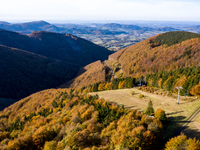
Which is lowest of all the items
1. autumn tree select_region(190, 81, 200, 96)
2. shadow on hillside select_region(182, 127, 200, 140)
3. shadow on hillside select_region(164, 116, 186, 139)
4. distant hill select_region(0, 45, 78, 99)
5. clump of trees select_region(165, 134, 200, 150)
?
distant hill select_region(0, 45, 78, 99)

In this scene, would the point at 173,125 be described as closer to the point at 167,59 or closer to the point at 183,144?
the point at 183,144

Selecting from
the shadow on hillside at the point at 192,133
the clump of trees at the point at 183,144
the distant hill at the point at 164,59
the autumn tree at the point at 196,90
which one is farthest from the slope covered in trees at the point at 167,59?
the clump of trees at the point at 183,144

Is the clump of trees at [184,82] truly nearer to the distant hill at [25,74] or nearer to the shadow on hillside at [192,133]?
the shadow on hillside at [192,133]

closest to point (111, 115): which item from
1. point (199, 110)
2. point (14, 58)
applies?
point (199, 110)

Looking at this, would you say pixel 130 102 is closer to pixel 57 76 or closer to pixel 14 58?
pixel 57 76

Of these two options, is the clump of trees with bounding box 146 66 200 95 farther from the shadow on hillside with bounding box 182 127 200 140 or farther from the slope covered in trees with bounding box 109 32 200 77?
the slope covered in trees with bounding box 109 32 200 77

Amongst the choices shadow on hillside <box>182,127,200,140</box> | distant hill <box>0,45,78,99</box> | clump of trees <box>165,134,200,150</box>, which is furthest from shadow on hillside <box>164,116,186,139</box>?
distant hill <box>0,45,78,99</box>

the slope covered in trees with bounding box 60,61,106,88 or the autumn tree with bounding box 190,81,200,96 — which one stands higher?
the autumn tree with bounding box 190,81,200,96

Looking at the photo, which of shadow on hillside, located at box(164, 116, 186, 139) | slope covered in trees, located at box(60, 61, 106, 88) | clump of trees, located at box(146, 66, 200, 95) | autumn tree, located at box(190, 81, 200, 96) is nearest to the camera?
shadow on hillside, located at box(164, 116, 186, 139)

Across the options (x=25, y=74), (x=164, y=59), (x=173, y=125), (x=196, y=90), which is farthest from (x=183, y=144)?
(x=25, y=74)
